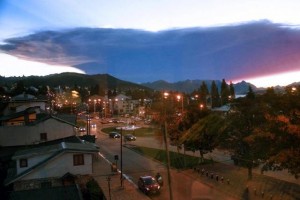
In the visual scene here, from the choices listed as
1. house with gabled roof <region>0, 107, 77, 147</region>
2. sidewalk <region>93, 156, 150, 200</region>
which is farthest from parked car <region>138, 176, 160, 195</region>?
house with gabled roof <region>0, 107, 77, 147</region>

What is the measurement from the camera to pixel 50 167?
2730cm

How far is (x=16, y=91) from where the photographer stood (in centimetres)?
10219

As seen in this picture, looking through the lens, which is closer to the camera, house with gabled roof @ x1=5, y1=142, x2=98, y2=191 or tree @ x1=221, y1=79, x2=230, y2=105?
house with gabled roof @ x1=5, y1=142, x2=98, y2=191

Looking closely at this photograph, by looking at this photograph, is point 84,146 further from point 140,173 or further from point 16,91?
point 16,91

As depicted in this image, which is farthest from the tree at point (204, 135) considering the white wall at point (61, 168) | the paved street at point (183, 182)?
the white wall at point (61, 168)

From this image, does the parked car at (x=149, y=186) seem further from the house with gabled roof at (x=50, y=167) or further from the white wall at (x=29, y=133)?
the white wall at (x=29, y=133)

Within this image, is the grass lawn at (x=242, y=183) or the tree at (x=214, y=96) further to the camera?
the tree at (x=214, y=96)

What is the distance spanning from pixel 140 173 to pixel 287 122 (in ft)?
56.3

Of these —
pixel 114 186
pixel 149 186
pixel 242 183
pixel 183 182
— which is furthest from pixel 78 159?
pixel 242 183

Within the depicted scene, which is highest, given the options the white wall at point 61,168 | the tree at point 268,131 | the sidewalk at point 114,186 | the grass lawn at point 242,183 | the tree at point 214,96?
the tree at point 214,96

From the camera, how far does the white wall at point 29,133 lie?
134 feet

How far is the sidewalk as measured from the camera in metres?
26.4

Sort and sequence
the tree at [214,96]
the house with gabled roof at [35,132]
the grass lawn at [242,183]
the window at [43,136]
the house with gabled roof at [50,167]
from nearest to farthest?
the grass lawn at [242,183], the house with gabled roof at [50,167], the house with gabled roof at [35,132], the window at [43,136], the tree at [214,96]

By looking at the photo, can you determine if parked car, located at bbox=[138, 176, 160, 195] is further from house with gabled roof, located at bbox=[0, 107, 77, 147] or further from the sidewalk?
house with gabled roof, located at bbox=[0, 107, 77, 147]
